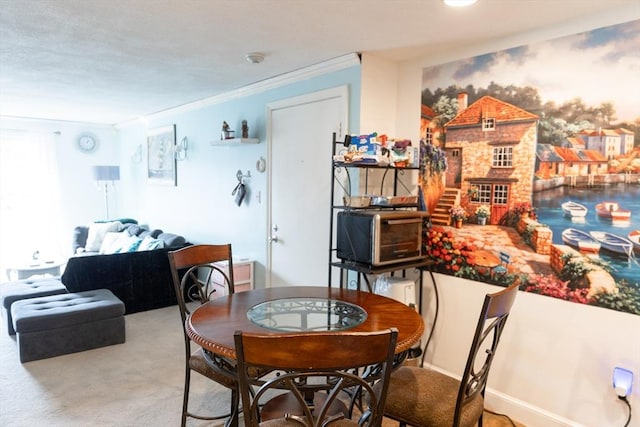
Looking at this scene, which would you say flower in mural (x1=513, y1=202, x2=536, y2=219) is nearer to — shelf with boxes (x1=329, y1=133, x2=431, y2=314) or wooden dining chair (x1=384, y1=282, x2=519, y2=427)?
shelf with boxes (x1=329, y1=133, x2=431, y2=314)

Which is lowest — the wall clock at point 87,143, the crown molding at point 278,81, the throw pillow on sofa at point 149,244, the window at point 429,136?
the throw pillow on sofa at point 149,244

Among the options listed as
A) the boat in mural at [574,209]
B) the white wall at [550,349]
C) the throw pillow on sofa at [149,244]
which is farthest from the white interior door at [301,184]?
the throw pillow on sofa at [149,244]

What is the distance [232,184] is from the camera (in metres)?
4.34

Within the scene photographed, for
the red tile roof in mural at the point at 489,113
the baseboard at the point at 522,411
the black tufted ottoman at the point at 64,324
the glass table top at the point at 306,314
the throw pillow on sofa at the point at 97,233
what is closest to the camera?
the glass table top at the point at 306,314

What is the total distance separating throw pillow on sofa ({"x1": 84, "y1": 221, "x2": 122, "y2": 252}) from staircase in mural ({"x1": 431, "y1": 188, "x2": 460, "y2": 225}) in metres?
4.96

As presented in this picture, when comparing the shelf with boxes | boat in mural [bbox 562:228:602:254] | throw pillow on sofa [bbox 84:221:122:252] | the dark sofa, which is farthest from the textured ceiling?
throw pillow on sofa [bbox 84:221:122:252]

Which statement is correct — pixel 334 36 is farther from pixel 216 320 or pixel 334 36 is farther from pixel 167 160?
pixel 167 160

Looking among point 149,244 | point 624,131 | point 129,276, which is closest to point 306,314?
point 624,131

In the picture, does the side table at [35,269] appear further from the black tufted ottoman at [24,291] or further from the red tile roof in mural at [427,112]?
the red tile roof in mural at [427,112]

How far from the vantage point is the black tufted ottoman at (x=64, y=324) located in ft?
10.2

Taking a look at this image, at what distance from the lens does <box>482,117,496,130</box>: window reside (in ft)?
8.32

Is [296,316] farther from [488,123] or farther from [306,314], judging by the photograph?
[488,123]

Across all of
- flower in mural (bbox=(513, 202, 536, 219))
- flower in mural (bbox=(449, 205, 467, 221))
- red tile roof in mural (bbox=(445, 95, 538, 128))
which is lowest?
flower in mural (bbox=(449, 205, 467, 221))

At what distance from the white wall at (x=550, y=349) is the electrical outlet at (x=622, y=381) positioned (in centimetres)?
4
